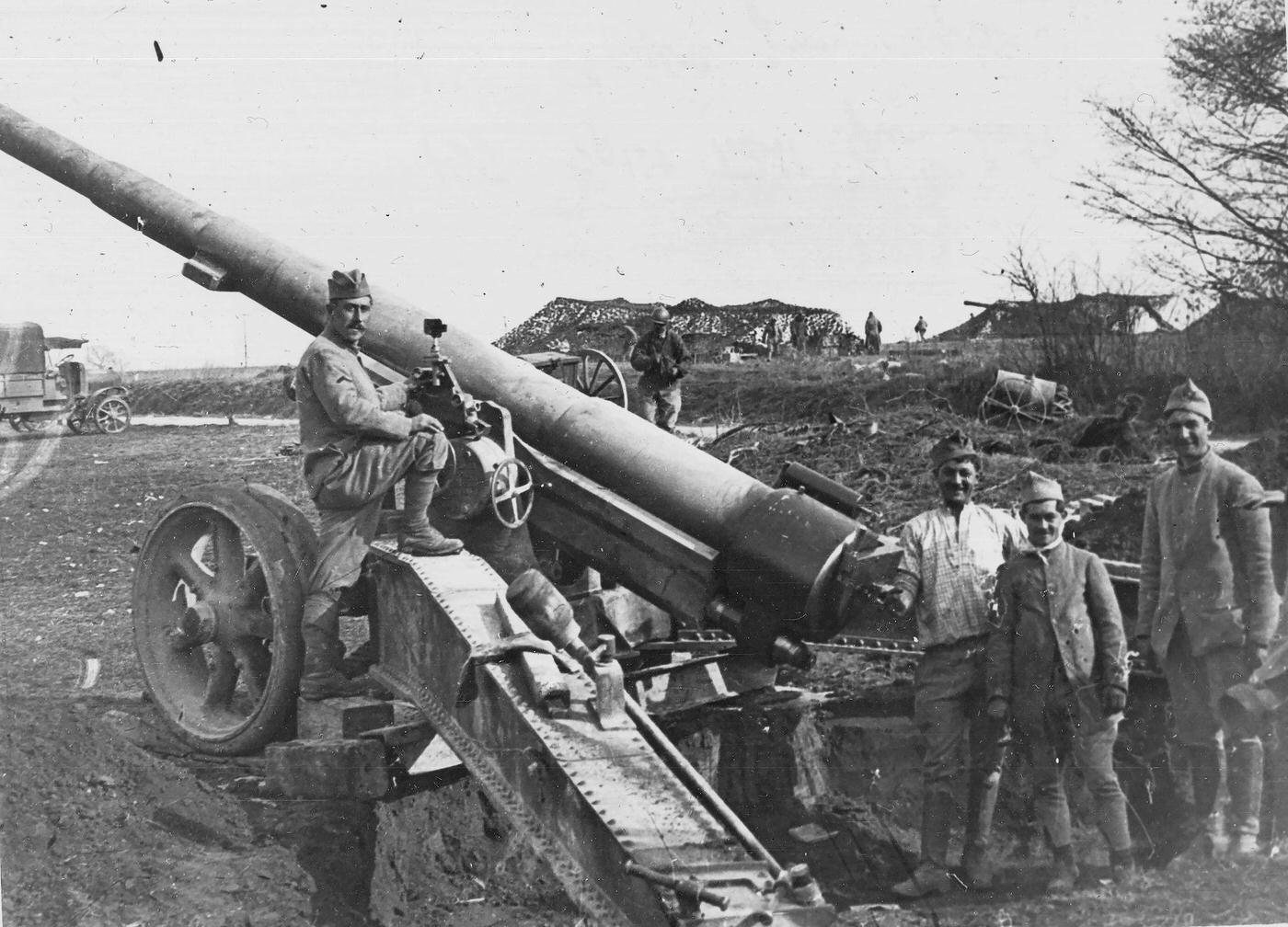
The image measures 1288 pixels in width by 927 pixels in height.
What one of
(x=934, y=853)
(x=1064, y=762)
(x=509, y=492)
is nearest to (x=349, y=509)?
(x=509, y=492)

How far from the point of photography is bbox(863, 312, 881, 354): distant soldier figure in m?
16.3

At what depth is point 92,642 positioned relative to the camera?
884 cm

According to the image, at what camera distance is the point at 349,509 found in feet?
19.9

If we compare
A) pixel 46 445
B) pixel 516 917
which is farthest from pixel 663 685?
pixel 46 445

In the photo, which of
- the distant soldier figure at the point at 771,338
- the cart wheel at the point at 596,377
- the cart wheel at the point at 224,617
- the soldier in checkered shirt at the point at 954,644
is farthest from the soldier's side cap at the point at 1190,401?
the distant soldier figure at the point at 771,338

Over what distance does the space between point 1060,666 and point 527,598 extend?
220 cm

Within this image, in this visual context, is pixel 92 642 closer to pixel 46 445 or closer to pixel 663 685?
pixel 663 685

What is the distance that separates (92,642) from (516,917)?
411cm

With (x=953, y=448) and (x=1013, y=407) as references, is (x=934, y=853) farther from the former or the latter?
(x=1013, y=407)

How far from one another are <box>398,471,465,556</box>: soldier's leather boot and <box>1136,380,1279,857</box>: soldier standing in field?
3.07 m

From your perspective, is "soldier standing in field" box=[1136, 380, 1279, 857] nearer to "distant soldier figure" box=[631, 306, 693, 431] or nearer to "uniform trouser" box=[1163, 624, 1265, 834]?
"uniform trouser" box=[1163, 624, 1265, 834]

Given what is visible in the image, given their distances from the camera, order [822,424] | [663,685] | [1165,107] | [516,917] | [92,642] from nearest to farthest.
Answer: [516,917], [1165,107], [663,685], [92,642], [822,424]

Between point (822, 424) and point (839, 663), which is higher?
point (822, 424)

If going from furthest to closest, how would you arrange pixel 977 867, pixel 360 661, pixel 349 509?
pixel 360 661
pixel 349 509
pixel 977 867
